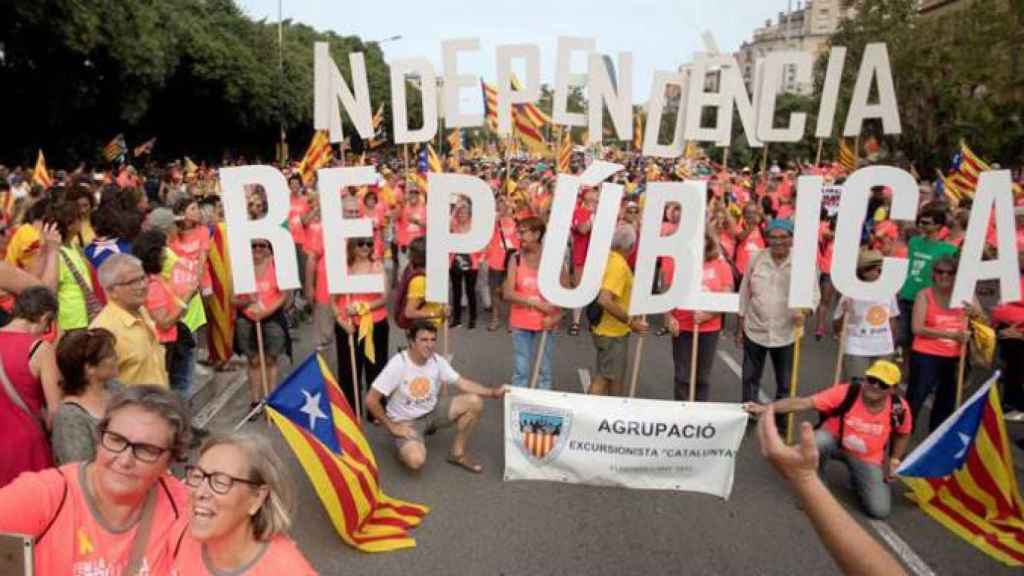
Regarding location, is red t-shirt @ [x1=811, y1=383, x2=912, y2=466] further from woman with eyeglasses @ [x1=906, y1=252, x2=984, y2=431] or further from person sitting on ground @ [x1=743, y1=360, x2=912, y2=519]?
woman with eyeglasses @ [x1=906, y1=252, x2=984, y2=431]

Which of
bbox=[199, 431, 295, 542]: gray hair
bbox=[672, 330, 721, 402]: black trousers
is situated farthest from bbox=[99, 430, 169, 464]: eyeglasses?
bbox=[672, 330, 721, 402]: black trousers

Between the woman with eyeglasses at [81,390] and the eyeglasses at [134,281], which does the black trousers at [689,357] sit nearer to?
the eyeglasses at [134,281]

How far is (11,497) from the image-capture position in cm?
225

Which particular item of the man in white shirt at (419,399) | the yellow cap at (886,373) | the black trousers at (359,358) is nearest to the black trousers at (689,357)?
the yellow cap at (886,373)

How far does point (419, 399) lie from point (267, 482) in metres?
3.30

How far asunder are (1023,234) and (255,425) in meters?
7.57

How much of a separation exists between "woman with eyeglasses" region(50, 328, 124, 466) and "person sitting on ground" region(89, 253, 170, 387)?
0.67 m

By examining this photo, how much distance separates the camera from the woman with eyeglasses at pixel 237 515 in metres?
2.22

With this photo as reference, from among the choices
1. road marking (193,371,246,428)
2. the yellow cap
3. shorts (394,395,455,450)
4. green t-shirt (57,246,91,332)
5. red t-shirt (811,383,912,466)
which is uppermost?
green t-shirt (57,246,91,332)

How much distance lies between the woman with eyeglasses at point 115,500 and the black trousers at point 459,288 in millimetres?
7253

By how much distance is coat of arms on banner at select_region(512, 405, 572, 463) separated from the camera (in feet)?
17.2

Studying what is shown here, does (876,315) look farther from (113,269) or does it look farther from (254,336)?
(113,269)

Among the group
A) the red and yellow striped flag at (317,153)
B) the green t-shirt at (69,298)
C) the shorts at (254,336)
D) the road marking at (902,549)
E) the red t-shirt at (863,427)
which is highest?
the red and yellow striped flag at (317,153)

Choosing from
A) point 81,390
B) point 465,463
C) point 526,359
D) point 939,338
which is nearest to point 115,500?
point 81,390
